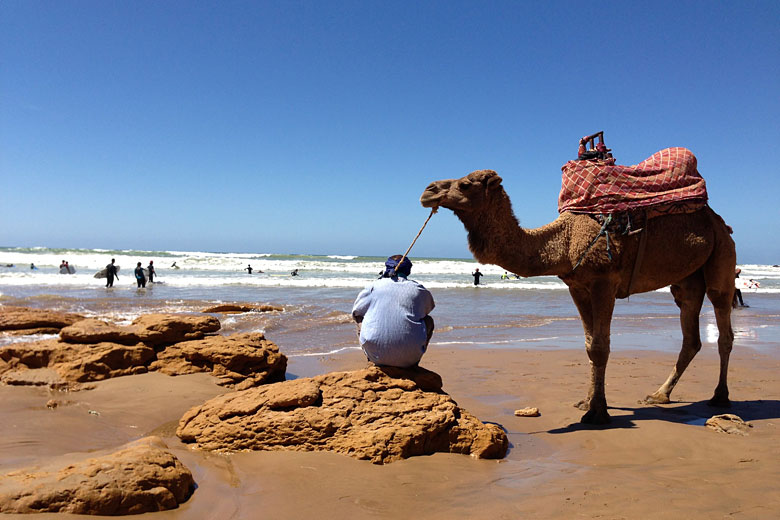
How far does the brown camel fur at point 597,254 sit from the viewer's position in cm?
464

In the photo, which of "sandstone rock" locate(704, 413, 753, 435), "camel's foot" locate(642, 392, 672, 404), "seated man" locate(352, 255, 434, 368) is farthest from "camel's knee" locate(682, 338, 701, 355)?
"seated man" locate(352, 255, 434, 368)

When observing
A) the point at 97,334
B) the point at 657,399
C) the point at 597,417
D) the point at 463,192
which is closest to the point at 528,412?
the point at 597,417

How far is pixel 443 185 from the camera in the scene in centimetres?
454

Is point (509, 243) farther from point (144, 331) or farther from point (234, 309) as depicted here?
point (234, 309)

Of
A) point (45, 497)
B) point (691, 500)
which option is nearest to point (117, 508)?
point (45, 497)

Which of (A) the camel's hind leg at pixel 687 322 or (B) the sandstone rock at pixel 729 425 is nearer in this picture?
(B) the sandstone rock at pixel 729 425

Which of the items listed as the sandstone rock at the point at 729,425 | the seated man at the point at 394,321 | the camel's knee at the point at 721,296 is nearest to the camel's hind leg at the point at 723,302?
the camel's knee at the point at 721,296

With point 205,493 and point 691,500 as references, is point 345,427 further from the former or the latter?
point 691,500

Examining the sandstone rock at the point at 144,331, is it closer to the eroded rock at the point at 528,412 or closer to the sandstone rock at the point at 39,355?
the sandstone rock at the point at 39,355

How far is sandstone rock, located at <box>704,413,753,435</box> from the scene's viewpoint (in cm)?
461

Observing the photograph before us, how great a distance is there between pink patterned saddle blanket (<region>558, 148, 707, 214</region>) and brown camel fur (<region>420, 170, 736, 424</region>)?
0.19 meters

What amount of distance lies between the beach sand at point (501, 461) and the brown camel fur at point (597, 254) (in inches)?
25.0

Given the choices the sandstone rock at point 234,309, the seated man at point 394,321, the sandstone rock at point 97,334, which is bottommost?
the sandstone rock at point 234,309

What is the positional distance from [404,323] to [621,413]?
2858 millimetres
